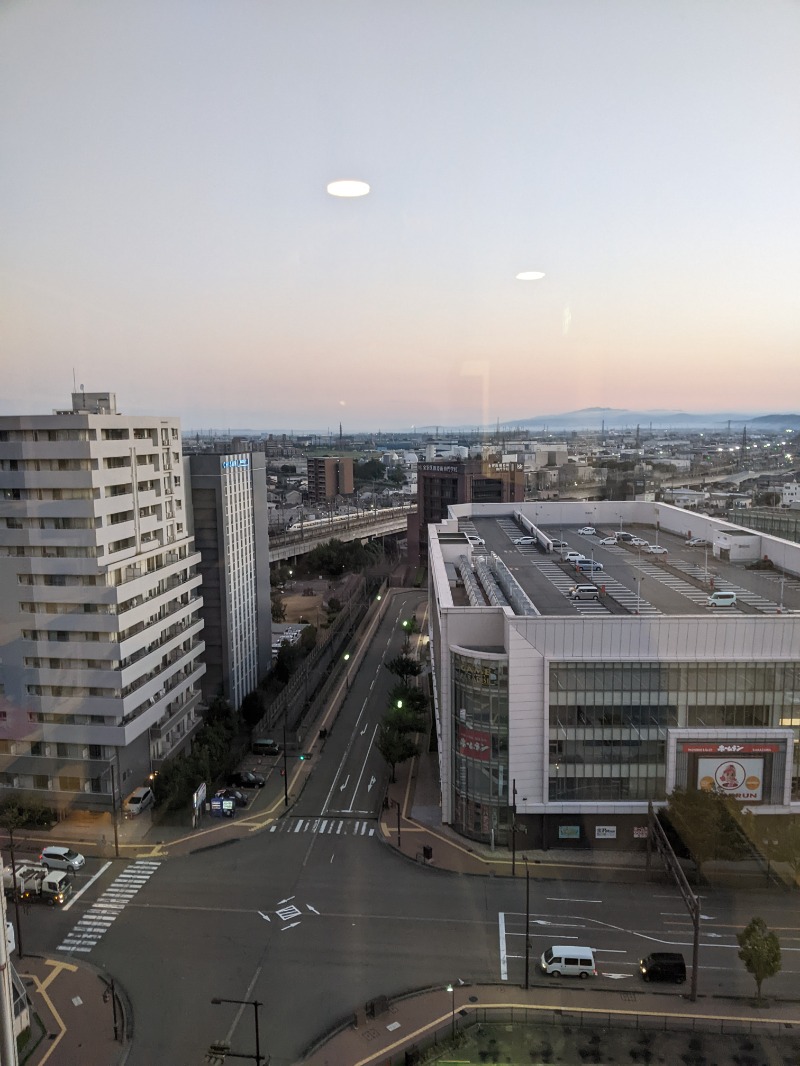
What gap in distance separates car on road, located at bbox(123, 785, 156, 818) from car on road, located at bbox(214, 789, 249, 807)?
2.12 feet

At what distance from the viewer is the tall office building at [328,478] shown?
22234 mm

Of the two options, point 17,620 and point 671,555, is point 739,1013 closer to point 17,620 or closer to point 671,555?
point 17,620

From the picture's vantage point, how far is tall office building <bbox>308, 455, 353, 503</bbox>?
72.9 ft

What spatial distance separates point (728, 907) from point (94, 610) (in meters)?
6.02

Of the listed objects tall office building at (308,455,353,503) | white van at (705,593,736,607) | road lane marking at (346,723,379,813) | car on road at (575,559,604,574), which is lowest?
road lane marking at (346,723,379,813)

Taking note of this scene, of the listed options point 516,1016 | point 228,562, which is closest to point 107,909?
point 516,1016

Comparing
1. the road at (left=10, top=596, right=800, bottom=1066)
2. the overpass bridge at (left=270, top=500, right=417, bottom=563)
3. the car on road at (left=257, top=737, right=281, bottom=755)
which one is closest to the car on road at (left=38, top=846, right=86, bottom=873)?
the road at (left=10, top=596, right=800, bottom=1066)

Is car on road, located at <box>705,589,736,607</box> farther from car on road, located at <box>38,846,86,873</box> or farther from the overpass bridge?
the overpass bridge

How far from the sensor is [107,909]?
5.80 m

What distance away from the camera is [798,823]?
6.14 meters

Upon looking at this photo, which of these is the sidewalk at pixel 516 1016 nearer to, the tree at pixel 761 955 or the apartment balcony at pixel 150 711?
the tree at pixel 761 955

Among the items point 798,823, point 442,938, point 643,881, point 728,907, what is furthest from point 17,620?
point 798,823

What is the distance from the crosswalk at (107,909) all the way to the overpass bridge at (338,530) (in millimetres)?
12198

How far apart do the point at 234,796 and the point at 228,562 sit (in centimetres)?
338
